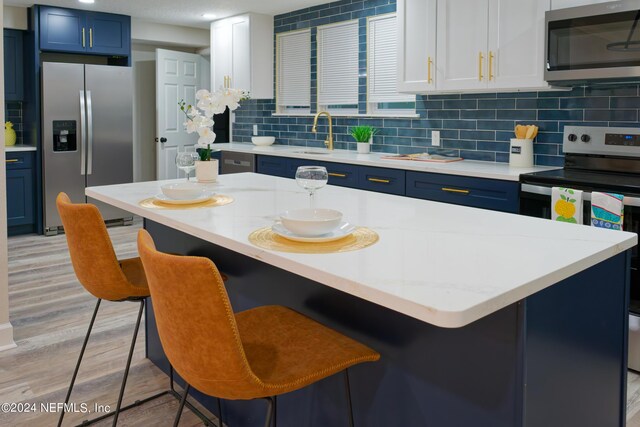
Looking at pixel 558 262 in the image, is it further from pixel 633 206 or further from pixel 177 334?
pixel 633 206

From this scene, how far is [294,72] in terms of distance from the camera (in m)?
5.98

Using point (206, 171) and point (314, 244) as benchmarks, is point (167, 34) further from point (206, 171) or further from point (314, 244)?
point (314, 244)

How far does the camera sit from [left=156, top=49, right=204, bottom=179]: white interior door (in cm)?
689

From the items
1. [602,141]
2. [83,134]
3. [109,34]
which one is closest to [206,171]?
[602,141]

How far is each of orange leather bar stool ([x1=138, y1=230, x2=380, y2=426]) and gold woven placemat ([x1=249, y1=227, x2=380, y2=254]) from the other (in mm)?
263

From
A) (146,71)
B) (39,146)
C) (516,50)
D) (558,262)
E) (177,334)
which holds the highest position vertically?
(146,71)

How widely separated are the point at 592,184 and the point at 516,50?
1053mm

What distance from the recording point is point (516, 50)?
3.59 metres

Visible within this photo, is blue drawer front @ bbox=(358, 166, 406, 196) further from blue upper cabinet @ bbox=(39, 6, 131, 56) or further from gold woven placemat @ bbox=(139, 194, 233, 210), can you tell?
blue upper cabinet @ bbox=(39, 6, 131, 56)

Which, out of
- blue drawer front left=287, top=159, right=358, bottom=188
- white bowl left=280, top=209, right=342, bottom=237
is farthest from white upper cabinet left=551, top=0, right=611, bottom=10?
white bowl left=280, top=209, right=342, bottom=237

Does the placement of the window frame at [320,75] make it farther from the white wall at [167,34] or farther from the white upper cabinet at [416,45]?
the white wall at [167,34]

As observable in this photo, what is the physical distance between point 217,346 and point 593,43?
2.79 meters

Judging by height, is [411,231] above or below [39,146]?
below

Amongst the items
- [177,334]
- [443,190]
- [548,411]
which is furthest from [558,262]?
[443,190]
